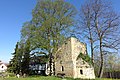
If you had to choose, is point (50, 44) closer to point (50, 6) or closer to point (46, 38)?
point (46, 38)

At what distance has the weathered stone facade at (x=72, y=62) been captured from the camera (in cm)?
4322

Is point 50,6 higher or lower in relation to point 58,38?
higher

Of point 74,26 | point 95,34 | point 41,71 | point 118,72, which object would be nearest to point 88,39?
point 95,34

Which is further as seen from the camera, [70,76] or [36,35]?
[70,76]

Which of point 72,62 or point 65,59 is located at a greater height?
point 65,59

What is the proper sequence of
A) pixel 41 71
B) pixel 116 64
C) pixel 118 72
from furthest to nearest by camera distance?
pixel 116 64 < pixel 41 71 < pixel 118 72

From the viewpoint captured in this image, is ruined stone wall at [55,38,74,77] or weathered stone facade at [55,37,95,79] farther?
ruined stone wall at [55,38,74,77]

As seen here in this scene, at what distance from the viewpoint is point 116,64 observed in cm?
7031

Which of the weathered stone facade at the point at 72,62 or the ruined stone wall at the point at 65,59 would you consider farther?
the ruined stone wall at the point at 65,59

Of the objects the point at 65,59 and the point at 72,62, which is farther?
the point at 65,59

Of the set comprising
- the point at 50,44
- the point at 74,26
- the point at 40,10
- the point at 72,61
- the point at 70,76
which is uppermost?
the point at 40,10

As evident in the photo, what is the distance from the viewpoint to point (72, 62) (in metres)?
43.9

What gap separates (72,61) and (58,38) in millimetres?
6814

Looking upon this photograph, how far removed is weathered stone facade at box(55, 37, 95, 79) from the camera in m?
43.2
